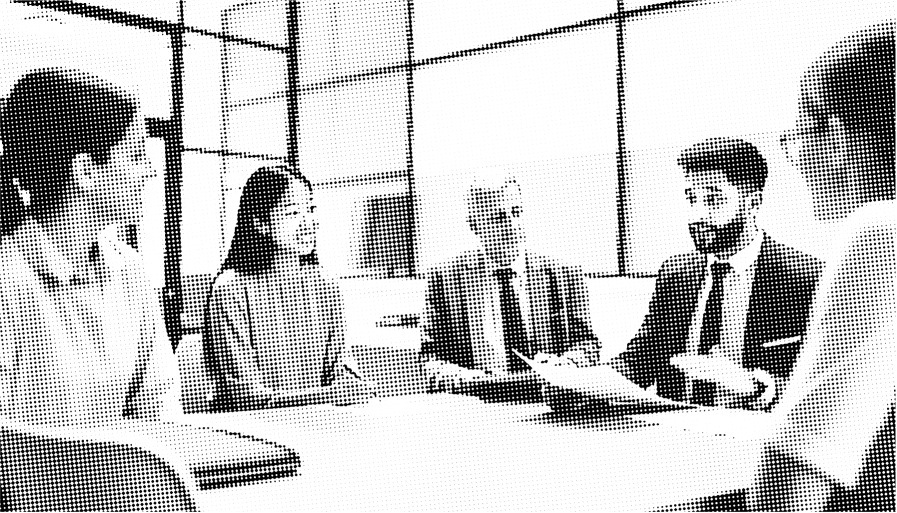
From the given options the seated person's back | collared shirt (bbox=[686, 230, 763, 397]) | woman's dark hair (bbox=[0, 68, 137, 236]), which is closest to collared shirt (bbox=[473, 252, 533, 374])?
→ the seated person's back

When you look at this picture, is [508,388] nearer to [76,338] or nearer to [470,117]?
[76,338]

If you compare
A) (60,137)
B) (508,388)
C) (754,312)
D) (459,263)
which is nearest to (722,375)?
(508,388)

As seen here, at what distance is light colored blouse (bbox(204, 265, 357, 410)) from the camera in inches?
76.8

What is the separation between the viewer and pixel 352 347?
6.25 ft

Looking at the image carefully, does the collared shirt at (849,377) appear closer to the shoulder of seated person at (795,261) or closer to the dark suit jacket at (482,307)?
the shoulder of seated person at (795,261)

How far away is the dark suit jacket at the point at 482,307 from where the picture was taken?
2.32 metres

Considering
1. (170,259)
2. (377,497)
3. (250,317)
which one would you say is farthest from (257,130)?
(377,497)

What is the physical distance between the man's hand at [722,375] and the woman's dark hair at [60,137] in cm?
110

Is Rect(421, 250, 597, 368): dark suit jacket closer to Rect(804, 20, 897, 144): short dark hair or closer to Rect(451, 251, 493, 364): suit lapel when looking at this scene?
Rect(451, 251, 493, 364): suit lapel

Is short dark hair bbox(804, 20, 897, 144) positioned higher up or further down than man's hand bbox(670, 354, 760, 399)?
higher up

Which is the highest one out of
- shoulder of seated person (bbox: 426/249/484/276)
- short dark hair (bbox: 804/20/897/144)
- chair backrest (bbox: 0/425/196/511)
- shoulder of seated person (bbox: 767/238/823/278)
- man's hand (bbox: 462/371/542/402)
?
short dark hair (bbox: 804/20/897/144)

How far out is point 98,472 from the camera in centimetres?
64

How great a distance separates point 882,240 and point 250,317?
1.59 m

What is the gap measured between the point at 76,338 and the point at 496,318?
1.34 m
